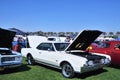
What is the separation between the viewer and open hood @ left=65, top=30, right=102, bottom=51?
7.85 meters

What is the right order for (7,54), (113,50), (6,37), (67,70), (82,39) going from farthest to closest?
(113,50) < (6,37) < (82,39) < (7,54) < (67,70)

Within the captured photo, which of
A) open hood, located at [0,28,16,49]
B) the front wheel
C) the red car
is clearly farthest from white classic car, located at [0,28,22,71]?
the red car

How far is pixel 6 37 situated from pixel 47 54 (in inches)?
85.9

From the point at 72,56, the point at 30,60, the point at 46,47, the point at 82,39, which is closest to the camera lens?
the point at 72,56

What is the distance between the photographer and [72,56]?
7.20 metres

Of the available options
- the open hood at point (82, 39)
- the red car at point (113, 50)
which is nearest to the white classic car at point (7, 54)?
the open hood at point (82, 39)

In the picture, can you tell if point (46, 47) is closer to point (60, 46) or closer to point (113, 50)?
point (60, 46)

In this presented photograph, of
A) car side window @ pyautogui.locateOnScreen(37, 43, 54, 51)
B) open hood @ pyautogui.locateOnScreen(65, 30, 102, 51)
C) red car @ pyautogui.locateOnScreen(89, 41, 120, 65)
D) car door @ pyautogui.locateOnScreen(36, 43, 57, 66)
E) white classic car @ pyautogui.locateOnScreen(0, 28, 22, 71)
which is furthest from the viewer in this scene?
red car @ pyautogui.locateOnScreen(89, 41, 120, 65)

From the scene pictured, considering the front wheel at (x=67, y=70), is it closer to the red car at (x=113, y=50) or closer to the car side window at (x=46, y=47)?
the car side window at (x=46, y=47)

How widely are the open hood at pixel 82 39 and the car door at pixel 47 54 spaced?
77cm

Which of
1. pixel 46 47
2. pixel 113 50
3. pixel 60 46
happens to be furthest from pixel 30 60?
pixel 113 50

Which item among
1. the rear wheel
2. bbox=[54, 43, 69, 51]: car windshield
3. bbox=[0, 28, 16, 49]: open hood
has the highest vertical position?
bbox=[0, 28, 16, 49]: open hood

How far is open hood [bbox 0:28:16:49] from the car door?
1.62 m

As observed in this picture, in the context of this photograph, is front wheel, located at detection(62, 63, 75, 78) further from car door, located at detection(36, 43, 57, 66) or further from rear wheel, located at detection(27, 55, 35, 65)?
rear wheel, located at detection(27, 55, 35, 65)
